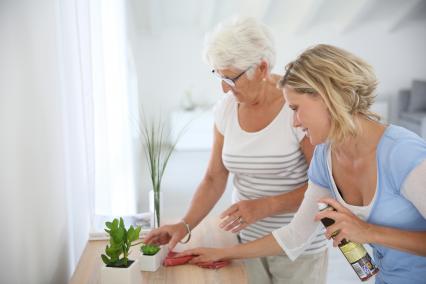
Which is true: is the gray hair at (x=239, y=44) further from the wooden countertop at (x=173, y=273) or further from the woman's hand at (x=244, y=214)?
Answer: the wooden countertop at (x=173, y=273)

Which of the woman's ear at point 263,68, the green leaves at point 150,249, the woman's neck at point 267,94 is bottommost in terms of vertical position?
the green leaves at point 150,249

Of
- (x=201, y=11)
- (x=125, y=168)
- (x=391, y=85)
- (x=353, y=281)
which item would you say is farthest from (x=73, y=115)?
(x=391, y=85)

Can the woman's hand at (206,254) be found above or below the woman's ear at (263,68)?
below

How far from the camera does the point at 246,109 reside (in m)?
2.15

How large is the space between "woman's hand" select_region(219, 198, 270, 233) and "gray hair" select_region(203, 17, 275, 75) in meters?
0.48

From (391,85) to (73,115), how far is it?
8.14 meters

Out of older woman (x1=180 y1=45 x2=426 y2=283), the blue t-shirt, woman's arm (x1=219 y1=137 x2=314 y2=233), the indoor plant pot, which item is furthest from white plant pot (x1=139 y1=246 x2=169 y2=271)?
the blue t-shirt

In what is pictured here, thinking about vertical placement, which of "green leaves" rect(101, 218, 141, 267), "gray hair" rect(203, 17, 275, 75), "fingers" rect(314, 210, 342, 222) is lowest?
"green leaves" rect(101, 218, 141, 267)

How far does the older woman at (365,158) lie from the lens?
1.37m

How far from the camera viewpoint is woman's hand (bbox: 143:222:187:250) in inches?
76.5

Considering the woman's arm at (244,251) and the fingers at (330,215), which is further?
the woman's arm at (244,251)

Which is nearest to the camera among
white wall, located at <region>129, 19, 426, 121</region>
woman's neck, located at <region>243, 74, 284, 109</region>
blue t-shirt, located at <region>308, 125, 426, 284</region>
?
blue t-shirt, located at <region>308, 125, 426, 284</region>

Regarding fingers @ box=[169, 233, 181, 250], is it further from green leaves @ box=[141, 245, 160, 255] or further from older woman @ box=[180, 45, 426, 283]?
older woman @ box=[180, 45, 426, 283]

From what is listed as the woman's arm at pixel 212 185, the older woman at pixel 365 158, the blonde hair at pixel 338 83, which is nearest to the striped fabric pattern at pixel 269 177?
the woman's arm at pixel 212 185
